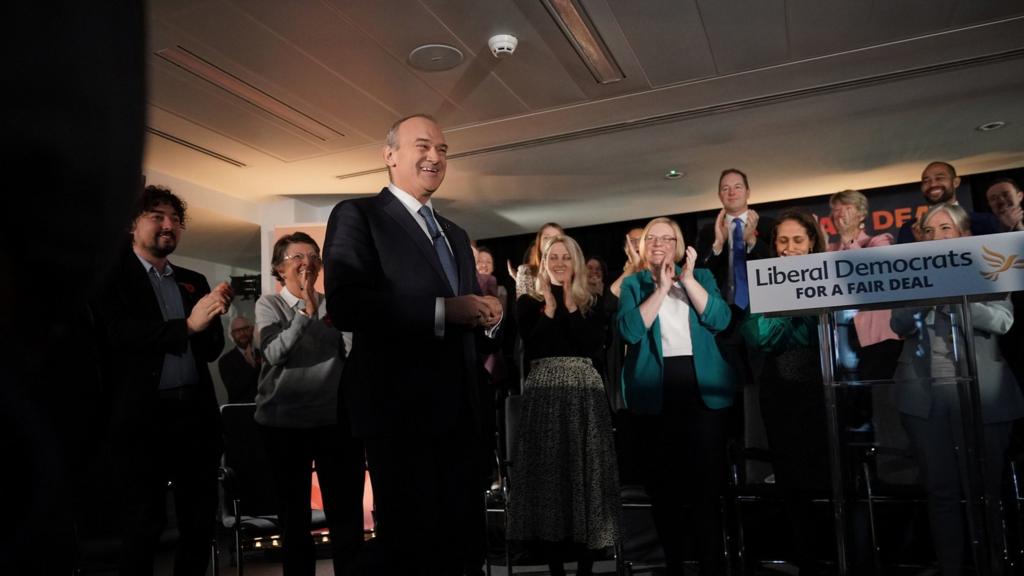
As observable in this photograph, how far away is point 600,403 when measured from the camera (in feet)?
11.6

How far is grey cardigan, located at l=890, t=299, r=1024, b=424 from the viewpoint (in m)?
2.22

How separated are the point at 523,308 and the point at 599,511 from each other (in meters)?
1.06

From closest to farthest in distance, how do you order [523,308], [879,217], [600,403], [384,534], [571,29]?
[384,534]
[600,403]
[523,308]
[571,29]
[879,217]

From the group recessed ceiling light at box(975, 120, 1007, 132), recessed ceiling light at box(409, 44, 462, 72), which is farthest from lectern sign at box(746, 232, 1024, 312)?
recessed ceiling light at box(975, 120, 1007, 132)

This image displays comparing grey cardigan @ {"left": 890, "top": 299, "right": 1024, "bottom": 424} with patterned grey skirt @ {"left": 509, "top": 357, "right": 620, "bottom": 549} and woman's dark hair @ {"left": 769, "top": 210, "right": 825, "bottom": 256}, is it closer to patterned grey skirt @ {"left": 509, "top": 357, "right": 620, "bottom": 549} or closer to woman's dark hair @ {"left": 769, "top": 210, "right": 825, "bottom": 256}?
woman's dark hair @ {"left": 769, "top": 210, "right": 825, "bottom": 256}

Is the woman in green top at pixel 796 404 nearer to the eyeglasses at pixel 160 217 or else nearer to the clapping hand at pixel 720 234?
the clapping hand at pixel 720 234

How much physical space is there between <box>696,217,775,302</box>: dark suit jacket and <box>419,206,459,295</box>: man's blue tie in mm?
2167

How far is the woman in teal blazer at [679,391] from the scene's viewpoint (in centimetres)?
323

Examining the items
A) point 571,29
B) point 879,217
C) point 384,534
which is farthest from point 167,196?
point 879,217

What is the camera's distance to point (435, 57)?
204 inches

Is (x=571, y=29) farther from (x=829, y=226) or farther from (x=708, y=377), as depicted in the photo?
(x=829, y=226)

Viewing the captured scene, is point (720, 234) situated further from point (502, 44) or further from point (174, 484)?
point (174, 484)

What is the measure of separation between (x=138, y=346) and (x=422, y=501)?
1210mm

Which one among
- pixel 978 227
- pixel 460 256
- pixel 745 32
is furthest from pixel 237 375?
pixel 978 227
